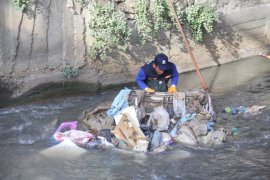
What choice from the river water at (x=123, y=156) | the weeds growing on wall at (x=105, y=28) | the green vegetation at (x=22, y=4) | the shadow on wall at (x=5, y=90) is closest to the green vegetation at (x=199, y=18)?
the weeds growing on wall at (x=105, y=28)

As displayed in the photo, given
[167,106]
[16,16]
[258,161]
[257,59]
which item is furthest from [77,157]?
[257,59]

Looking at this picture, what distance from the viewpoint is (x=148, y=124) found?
7410 mm

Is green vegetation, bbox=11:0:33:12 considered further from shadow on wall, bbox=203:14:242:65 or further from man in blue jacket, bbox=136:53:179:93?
shadow on wall, bbox=203:14:242:65

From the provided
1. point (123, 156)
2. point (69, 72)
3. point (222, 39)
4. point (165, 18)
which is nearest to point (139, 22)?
point (165, 18)

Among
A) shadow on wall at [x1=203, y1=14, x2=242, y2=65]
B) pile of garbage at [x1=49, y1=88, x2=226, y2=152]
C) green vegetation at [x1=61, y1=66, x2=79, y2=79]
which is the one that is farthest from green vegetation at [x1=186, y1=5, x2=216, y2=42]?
pile of garbage at [x1=49, y1=88, x2=226, y2=152]

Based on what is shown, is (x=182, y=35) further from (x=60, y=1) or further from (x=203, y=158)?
(x=203, y=158)

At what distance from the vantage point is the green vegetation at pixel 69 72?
364 inches

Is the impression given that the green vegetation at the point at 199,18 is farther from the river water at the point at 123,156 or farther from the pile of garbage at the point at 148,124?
the pile of garbage at the point at 148,124

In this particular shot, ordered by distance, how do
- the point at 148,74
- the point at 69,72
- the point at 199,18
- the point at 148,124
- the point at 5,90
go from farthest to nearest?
the point at 199,18 → the point at 69,72 → the point at 5,90 → the point at 148,74 → the point at 148,124

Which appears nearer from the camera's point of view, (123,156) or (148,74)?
(123,156)

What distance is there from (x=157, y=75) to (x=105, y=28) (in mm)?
1665

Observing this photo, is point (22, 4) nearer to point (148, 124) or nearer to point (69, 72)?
point (69, 72)

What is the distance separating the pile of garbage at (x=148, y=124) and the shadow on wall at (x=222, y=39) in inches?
144

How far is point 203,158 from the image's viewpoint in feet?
22.8
